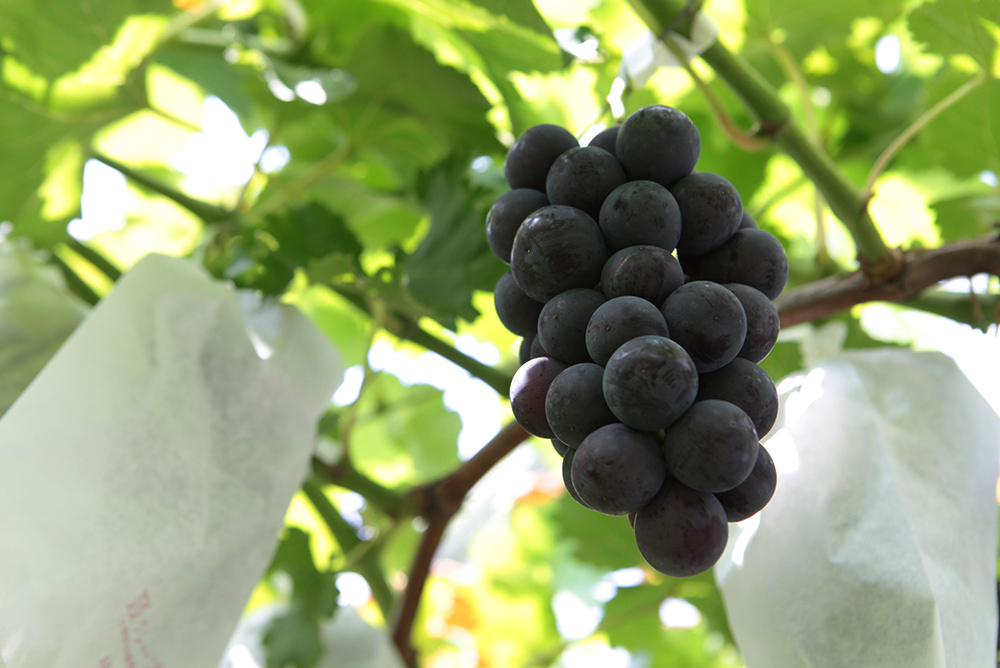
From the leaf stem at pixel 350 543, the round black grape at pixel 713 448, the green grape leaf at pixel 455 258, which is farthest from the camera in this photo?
the leaf stem at pixel 350 543

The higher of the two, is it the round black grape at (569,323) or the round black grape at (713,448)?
the round black grape at (569,323)

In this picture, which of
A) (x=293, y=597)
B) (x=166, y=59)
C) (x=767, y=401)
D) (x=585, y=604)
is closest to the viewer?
(x=767, y=401)

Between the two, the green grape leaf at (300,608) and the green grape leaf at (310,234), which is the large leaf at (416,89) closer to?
the green grape leaf at (310,234)

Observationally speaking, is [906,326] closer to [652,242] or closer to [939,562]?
[939,562]

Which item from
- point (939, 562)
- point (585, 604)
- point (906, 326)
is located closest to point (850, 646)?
point (939, 562)

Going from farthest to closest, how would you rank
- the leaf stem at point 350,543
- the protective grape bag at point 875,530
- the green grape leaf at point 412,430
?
the green grape leaf at point 412,430 → the leaf stem at point 350,543 → the protective grape bag at point 875,530

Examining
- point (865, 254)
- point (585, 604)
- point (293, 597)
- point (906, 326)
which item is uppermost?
point (865, 254)

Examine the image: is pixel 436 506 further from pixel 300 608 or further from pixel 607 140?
pixel 607 140

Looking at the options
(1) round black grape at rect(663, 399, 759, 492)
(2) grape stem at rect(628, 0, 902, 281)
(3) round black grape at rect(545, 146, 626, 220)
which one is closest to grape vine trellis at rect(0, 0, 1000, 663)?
(2) grape stem at rect(628, 0, 902, 281)

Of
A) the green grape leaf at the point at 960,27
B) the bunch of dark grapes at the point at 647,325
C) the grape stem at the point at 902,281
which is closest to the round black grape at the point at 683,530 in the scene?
the bunch of dark grapes at the point at 647,325
